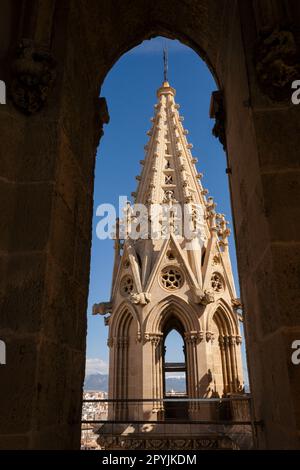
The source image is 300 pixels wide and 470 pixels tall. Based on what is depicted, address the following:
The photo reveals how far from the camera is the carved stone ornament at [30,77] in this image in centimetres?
248

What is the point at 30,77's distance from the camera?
2.48m

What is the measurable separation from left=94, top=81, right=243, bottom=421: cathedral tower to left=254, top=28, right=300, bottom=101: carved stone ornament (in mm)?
9527

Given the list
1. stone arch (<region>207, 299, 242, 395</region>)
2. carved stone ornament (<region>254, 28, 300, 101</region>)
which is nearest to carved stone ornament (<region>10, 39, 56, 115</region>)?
carved stone ornament (<region>254, 28, 300, 101</region>)

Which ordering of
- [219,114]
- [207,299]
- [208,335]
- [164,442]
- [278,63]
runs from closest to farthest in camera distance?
[278,63] < [219,114] < [164,442] < [208,335] < [207,299]

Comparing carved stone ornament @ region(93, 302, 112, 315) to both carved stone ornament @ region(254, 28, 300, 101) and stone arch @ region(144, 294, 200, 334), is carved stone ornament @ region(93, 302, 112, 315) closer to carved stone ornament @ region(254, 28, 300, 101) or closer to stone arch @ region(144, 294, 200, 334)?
stone arch @ region(144, 294, 200, 334)

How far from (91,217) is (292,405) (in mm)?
2188

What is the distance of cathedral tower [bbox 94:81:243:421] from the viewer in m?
11.2

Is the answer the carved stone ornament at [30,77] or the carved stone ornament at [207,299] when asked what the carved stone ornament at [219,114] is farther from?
the carved stone ornament at [207,299]

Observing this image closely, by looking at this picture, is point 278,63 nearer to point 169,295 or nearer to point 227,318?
point 169,295

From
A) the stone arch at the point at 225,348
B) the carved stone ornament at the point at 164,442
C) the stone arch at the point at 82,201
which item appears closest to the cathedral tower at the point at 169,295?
the stone arch at the point at 225,348

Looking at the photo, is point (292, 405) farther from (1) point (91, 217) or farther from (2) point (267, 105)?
(1) point (91, 217)

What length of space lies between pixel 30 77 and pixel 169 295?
9886mm

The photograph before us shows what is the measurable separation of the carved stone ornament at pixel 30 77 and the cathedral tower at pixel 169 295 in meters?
9.48

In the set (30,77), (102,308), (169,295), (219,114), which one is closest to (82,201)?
(30,77)
